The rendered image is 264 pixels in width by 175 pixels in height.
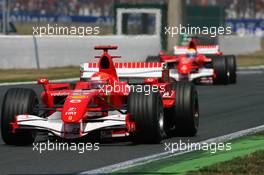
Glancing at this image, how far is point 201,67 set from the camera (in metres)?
27.2

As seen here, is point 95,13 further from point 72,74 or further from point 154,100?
point 154,100

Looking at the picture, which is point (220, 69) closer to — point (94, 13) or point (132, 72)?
point (132, 72)

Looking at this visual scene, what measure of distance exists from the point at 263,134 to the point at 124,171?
4.48 m

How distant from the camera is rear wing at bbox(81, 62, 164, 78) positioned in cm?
1491

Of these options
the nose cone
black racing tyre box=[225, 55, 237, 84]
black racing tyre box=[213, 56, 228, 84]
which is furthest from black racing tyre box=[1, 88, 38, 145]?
black racing tyre box=[225, 55, 237, 84]

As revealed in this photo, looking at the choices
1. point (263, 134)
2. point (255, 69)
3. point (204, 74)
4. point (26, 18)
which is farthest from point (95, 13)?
point (263, 134)

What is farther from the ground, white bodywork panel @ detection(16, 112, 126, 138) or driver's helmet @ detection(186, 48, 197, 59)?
white bodywork panel @ detection(16, 112, 126, 138)

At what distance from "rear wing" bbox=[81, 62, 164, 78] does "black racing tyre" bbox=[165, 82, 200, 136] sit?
1300 mm

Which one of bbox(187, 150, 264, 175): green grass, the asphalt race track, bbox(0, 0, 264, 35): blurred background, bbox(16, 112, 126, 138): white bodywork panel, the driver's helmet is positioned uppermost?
bbox(187, 150, 264, 175): green grass

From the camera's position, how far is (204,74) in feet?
87.5

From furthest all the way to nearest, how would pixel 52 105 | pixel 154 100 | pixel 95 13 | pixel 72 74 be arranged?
pixel 95 13
pixel 72 74
pixel 52 105
pixel 154 100

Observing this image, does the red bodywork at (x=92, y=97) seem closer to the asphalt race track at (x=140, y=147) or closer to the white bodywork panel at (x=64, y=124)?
the white bodywork panel at (x=64, y=124)

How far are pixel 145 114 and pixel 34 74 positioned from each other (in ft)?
62.2

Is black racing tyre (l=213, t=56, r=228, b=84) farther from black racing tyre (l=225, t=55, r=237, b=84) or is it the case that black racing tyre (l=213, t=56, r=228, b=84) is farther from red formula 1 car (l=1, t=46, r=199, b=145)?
red formula 1 car (l=1, t=46, r=199, b=145)
